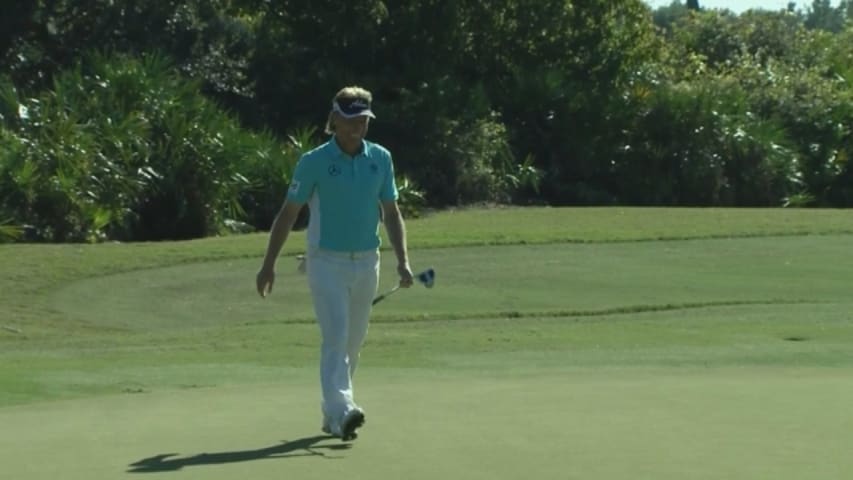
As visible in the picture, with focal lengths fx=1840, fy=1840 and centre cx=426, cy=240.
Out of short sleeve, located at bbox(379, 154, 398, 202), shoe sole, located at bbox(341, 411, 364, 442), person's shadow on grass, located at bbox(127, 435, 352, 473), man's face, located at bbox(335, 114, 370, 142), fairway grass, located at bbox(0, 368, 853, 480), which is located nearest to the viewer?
fairway grass, located at bbox(0, 368, 853, 480)

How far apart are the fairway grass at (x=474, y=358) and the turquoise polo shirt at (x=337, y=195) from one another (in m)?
0.92

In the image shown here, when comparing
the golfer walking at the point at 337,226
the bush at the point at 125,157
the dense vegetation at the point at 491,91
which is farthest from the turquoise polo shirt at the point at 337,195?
the dense vegetation at the point at 491,91

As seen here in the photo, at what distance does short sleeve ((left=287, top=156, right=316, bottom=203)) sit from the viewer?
870 cm

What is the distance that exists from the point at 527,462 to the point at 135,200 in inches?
634

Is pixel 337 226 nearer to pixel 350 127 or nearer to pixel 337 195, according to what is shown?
pixel 337 195

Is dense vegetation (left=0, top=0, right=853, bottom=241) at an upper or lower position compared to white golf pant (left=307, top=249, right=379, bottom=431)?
upper

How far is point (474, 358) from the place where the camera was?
12734mm

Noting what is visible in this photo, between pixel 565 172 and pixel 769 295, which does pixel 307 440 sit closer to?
pixel 769 295

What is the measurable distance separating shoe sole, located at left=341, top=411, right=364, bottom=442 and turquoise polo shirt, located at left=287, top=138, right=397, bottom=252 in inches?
33.3

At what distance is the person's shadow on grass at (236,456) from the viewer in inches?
308

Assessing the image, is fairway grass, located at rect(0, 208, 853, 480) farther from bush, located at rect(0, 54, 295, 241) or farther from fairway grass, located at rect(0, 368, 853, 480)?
bush, located at rect(0, 54, 295, 241)

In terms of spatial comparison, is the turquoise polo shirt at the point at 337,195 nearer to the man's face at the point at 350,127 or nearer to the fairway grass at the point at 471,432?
the man's face at the point at 350,127

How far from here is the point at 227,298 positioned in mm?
17109

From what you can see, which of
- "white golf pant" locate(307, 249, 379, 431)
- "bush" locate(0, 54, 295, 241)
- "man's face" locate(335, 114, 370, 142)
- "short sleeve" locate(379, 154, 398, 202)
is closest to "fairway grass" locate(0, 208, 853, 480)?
"white golf pant" locate(307, 249, 379, 431)
